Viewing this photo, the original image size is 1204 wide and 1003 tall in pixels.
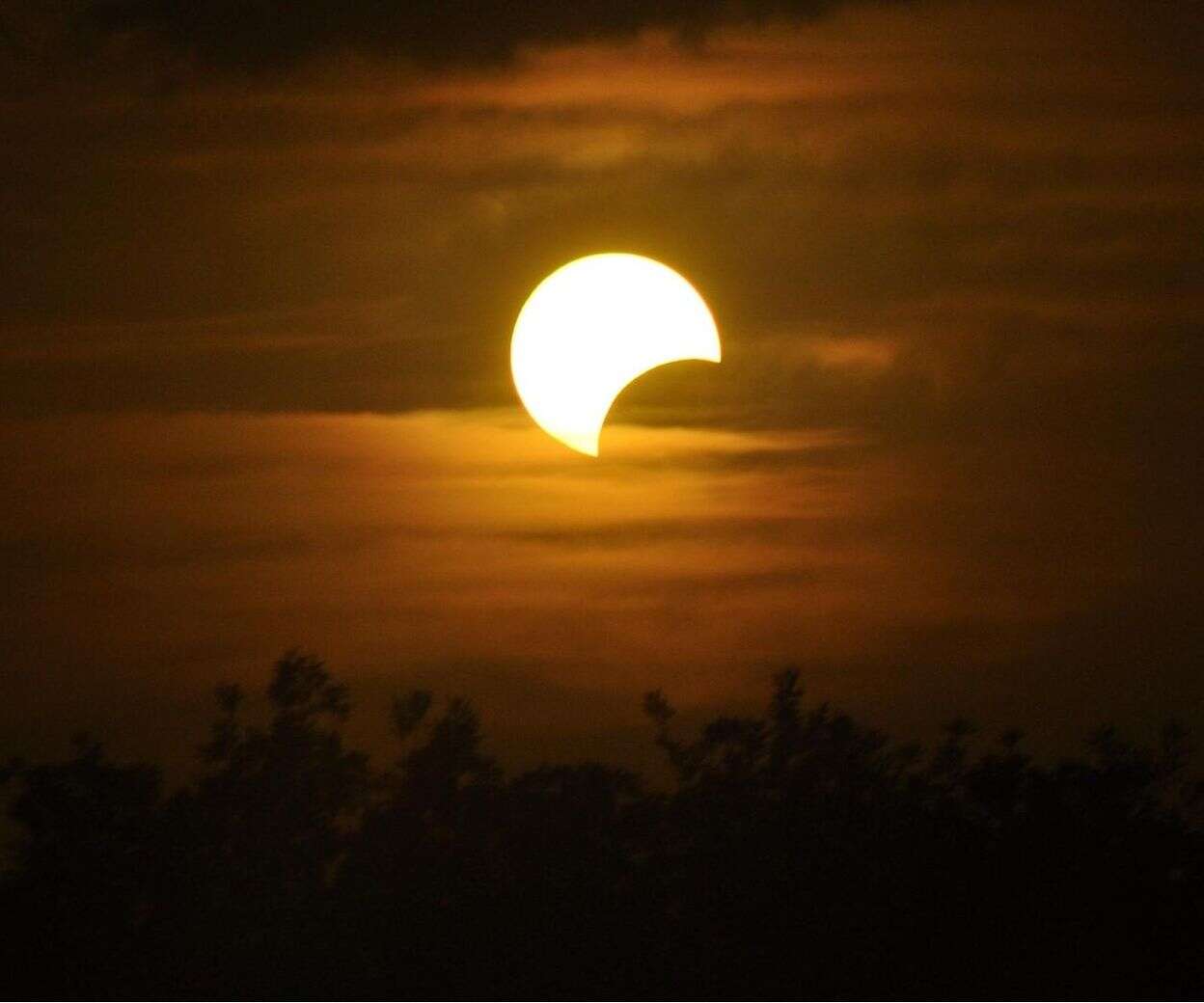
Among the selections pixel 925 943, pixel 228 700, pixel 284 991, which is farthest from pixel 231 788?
pixel 925 943

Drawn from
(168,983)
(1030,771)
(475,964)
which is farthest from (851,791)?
(168,983)

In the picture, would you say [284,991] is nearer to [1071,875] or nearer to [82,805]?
[82,805]

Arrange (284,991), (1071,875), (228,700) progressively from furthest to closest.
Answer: (228,700)
(1071,875)
(284,991)

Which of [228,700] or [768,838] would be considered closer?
[768,838]

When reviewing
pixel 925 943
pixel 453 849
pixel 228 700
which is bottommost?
pixel 925 943

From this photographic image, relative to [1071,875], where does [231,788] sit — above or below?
above

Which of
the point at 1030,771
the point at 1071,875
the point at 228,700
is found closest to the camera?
the point at 1071,875
